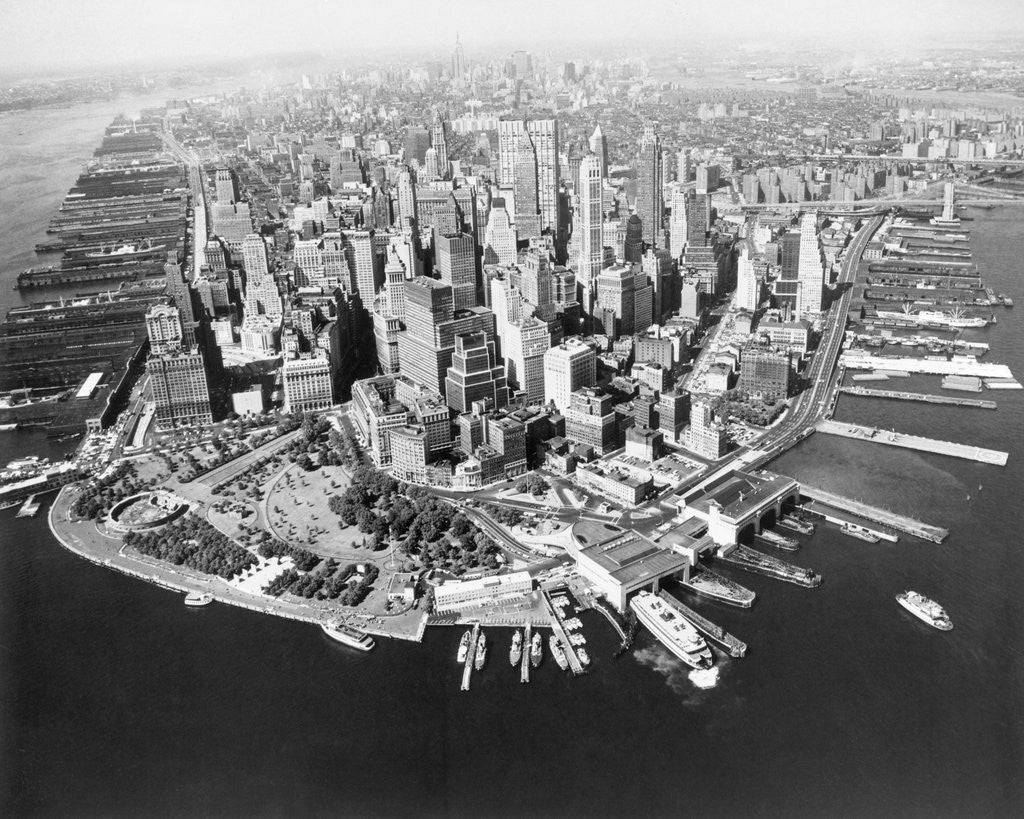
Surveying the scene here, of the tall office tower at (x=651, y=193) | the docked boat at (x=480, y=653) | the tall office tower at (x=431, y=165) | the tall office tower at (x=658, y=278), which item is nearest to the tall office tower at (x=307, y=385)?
the tall office tower at (x=658, y=278)

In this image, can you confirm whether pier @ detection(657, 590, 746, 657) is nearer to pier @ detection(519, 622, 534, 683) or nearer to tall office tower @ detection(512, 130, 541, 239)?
pier @ detection(519, 622, 534, 683)

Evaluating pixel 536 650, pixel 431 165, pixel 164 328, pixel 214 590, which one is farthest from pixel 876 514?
pixel 431 165

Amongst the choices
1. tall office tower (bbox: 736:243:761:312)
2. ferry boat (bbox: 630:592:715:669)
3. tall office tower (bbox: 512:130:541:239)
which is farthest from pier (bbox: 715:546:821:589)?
tall office tower (bbox: 512:130:541:239)

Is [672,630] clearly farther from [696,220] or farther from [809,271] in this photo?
[696,220]

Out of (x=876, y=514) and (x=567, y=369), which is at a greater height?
(x=567, y=369)

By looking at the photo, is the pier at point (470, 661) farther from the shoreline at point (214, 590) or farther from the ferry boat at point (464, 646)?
the shoreline at point (214, 590)

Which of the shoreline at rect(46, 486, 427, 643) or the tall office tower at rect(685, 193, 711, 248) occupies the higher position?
the tall office tower at rect(685, 193, 711, 248)
